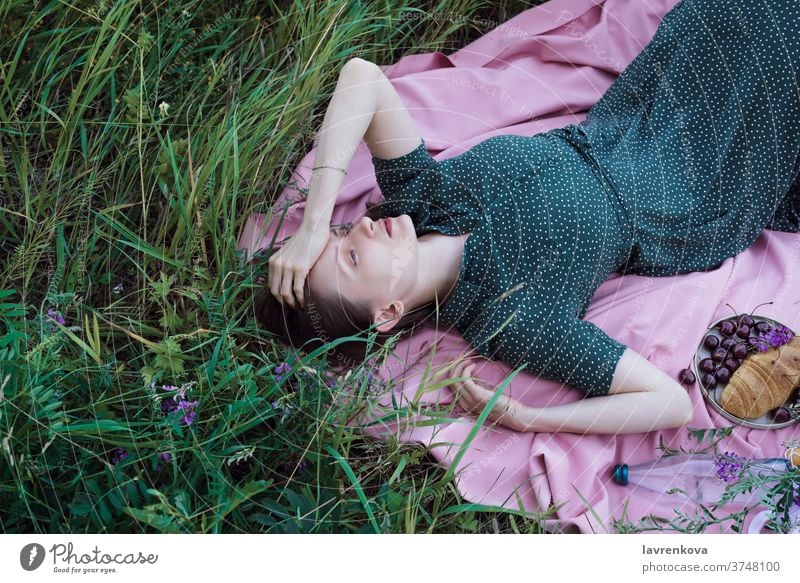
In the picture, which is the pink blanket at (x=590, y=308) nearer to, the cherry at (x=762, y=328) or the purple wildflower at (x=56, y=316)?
the cherry at (x=762, y=328)

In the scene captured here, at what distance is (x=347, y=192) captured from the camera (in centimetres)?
147

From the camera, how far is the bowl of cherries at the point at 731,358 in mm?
1355

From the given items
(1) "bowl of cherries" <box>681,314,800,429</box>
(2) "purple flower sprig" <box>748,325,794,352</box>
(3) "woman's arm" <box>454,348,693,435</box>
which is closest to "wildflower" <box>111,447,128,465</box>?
(3) "woman's arm" <box>454,348,693,435</box>

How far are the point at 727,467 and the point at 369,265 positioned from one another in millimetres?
675

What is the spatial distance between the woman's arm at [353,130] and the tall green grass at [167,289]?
0.14 metres

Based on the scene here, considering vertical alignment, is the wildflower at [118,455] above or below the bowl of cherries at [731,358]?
above

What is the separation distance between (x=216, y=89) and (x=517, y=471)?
0.88 metres

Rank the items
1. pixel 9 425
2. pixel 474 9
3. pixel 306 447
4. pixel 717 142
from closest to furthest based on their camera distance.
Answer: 1. pixel 9 425
2. pixel 306 447
3. pixel 717 142
4. pixel 474 9

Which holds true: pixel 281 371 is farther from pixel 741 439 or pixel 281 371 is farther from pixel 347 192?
pixel 741 439

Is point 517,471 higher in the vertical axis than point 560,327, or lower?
lower

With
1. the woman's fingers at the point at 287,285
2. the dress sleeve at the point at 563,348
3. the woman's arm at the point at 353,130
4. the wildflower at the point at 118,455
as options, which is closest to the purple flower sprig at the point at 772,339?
the dress sleeve at the point at 563,348

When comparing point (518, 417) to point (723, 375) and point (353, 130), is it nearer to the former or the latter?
point (723, 375)

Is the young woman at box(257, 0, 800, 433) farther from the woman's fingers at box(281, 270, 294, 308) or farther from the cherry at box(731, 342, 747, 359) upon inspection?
the cherry at box(731, 342, 747, 359)
